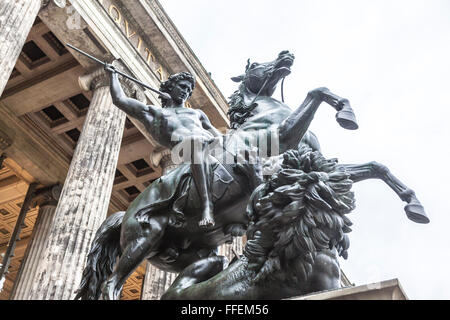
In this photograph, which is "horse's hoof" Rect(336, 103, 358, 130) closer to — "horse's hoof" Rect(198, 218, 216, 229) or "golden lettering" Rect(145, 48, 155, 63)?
"horse's hoof" Rect(198, 218, 216, 229)

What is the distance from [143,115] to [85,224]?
761cm

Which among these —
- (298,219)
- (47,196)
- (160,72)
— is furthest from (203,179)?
(47,196)

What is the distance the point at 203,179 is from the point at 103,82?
11623mm

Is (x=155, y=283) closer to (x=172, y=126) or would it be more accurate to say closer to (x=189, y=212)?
(x=172, y=126)

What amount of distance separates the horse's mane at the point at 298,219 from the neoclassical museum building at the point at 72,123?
599cm

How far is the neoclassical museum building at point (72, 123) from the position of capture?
1017cm

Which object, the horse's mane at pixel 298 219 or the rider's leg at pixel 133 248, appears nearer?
the horse's mane at pixel 298 219

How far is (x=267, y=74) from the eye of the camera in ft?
12.0

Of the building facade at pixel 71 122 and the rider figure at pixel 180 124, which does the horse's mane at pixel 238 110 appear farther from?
the building facade at pixel 71 122

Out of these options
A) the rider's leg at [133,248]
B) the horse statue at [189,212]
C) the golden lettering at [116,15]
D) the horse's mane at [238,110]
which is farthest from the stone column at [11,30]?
the rider's leg at [133,248]

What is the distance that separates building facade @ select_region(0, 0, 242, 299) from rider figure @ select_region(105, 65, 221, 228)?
687 cm

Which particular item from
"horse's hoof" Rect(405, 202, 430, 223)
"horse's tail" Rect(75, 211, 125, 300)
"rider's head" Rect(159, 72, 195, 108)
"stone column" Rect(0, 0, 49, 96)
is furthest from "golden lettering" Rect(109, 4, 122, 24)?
"horse's hoof" Rect(405, 202, 430, 223)

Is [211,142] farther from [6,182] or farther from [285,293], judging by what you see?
[6,182]

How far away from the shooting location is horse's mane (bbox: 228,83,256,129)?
348 cm
